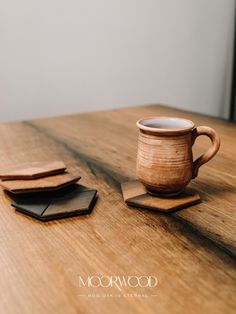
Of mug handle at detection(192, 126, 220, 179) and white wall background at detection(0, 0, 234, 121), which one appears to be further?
white wall background at detection(0, 0, 234, 121)

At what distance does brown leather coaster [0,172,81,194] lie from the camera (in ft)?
2.24

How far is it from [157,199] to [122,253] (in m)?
0.18

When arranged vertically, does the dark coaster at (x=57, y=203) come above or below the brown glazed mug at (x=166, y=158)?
below

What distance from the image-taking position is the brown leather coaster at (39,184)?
2.24 feet

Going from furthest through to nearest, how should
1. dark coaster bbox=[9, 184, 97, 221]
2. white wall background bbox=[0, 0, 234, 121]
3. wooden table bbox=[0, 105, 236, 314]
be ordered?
white wall background bbox=[0, 0, 234, 121] < dark coaster bbox=[9, 184, 97, 221] < wooden table bbox=[0, 105, 236, 314]

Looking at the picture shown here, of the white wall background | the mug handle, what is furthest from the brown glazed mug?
the white wall background

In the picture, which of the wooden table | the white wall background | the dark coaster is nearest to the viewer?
the wooden table

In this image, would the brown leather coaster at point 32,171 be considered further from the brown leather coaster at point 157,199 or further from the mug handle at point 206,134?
the mug handle at point 206,134

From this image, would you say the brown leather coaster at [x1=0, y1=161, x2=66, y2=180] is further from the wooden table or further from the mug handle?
the mug handle

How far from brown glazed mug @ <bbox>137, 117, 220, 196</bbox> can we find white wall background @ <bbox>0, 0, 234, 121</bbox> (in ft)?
5.35

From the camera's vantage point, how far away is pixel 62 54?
7.32ft

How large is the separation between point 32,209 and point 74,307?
0.85 feet

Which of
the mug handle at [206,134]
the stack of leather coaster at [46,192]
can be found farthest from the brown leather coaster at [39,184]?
the mug handle at [206,134]

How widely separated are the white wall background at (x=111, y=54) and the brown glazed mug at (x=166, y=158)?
1.63 meters
